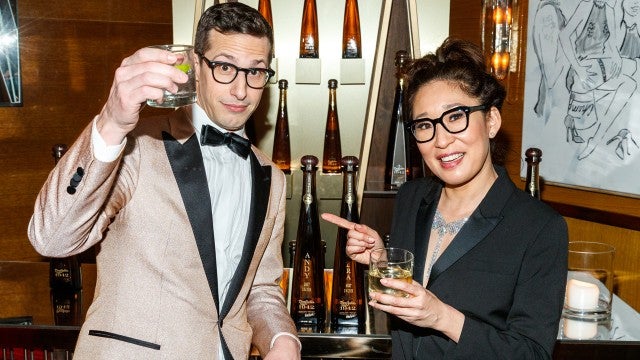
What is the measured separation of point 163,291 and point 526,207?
96cm

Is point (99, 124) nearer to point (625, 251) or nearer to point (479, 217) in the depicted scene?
point (479, 217)

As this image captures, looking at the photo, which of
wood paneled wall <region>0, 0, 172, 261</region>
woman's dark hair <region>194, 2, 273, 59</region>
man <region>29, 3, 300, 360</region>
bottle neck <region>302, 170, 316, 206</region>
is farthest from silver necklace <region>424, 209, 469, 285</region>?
wood paneled wall <region>0, 0, 172, 261</region>

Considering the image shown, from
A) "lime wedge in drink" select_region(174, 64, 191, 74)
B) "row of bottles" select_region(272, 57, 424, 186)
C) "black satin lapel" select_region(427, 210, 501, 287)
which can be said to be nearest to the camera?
"lime wedge in drink" select_region(174, 64, 191, 74)

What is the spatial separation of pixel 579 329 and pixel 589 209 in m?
1.55

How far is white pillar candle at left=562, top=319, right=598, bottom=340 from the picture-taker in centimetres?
188

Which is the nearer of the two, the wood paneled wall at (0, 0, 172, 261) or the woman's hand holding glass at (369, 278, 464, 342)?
the woman's hand holding glass at (369, 278, 464, 342)

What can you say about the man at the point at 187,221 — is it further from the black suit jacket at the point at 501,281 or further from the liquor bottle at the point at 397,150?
the liquor bottle at the point at 397,150

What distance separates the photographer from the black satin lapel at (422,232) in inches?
67.6

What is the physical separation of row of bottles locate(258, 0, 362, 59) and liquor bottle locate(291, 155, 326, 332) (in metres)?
0.78

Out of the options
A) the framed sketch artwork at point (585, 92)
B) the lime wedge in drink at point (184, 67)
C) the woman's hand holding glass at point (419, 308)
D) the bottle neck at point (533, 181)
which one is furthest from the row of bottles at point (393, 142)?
the lime wedge in drink at point (184, 67)

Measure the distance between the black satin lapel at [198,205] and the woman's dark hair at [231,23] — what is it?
364mm

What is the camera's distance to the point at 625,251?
10.3 feet

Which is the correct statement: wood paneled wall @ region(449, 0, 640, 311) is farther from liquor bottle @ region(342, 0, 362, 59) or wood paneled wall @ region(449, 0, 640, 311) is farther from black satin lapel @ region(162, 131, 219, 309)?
black satin lapel @ region(162, 131, 219, 309)

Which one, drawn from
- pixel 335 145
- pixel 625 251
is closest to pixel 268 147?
pixel 335 145
